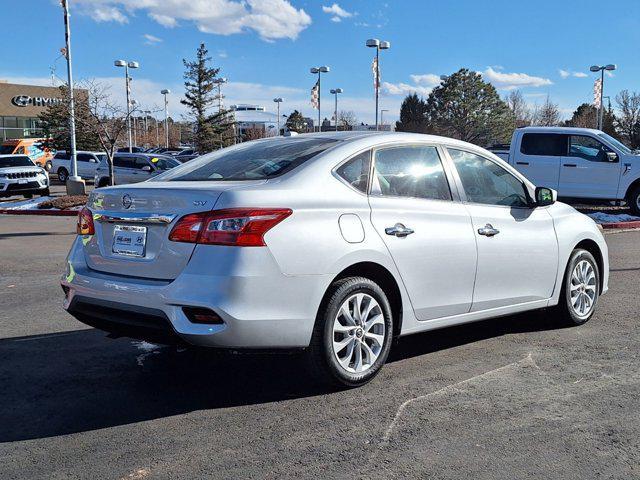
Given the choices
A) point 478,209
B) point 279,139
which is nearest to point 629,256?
point 478,209

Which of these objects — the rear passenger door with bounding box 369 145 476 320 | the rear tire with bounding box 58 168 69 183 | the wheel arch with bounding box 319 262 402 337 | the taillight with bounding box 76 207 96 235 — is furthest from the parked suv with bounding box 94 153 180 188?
the wheel arch with bounding box 319 262 402 337

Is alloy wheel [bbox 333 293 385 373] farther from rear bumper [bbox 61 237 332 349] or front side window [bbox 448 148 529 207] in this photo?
front side window [bbox 448 148 529 207]

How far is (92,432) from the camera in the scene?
145 inches

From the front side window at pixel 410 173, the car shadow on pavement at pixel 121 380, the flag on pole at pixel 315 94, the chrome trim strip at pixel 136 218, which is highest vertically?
the flag on pole at pixel 315 94

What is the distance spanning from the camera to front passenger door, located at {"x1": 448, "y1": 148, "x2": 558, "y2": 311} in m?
5.11

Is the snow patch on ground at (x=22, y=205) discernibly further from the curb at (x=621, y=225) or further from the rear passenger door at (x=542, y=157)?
the curb at (x=621, y=225)

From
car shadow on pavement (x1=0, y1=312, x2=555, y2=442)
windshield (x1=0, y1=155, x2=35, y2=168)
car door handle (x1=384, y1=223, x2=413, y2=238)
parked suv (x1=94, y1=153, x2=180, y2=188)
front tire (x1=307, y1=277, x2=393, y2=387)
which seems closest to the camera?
car shadow on pavement (x1=0, y1=312, x2=555, y2=442)

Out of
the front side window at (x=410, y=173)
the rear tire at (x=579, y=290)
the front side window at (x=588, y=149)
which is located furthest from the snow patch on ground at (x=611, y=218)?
the front side window at (x=410, y=173)

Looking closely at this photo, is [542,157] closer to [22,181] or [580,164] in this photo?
[580,164]

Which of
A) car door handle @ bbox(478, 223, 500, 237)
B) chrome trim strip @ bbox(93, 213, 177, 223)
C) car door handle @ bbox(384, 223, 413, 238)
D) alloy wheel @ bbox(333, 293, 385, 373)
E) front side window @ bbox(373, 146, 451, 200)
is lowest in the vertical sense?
alloy wheel @ bbox(333, 293, 385, 373)

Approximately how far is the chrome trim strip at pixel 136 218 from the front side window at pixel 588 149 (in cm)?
1457

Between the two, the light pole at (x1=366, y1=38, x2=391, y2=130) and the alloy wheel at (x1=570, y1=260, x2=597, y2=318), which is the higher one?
the light pole at (x1=366, y1=38, x2=391, y2=130)

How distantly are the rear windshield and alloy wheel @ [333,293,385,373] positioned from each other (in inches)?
38.7

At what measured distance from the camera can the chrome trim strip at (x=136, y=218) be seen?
400cm
